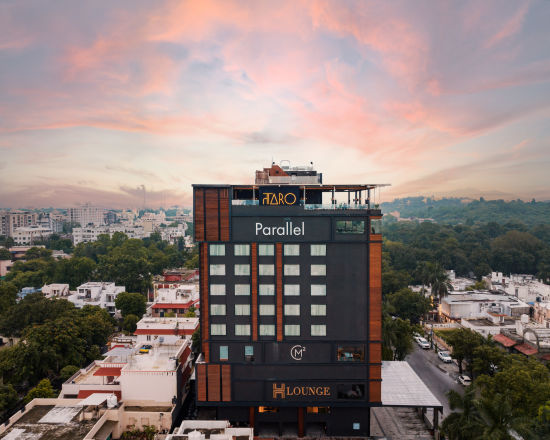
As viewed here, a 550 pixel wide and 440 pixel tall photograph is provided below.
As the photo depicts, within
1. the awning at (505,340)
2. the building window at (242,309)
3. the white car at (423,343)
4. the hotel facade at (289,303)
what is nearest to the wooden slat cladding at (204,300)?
the hotel facade at (289,303)

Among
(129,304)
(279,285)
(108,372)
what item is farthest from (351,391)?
(129,304)

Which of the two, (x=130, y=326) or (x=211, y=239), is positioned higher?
(x=211, y=239)

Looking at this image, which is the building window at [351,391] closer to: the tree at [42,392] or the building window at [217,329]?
the building window at [217,329]

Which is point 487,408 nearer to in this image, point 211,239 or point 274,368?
point 274,368

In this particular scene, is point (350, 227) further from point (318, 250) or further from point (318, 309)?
point (318, 309)

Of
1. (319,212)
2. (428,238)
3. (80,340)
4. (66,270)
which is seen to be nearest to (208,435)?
(319,212)

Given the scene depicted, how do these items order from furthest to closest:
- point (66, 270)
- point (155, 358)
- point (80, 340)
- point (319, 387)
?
1. point (66, 270)
2. point (80, 340)
3. point (155, 358)
4. point (319, 387)
